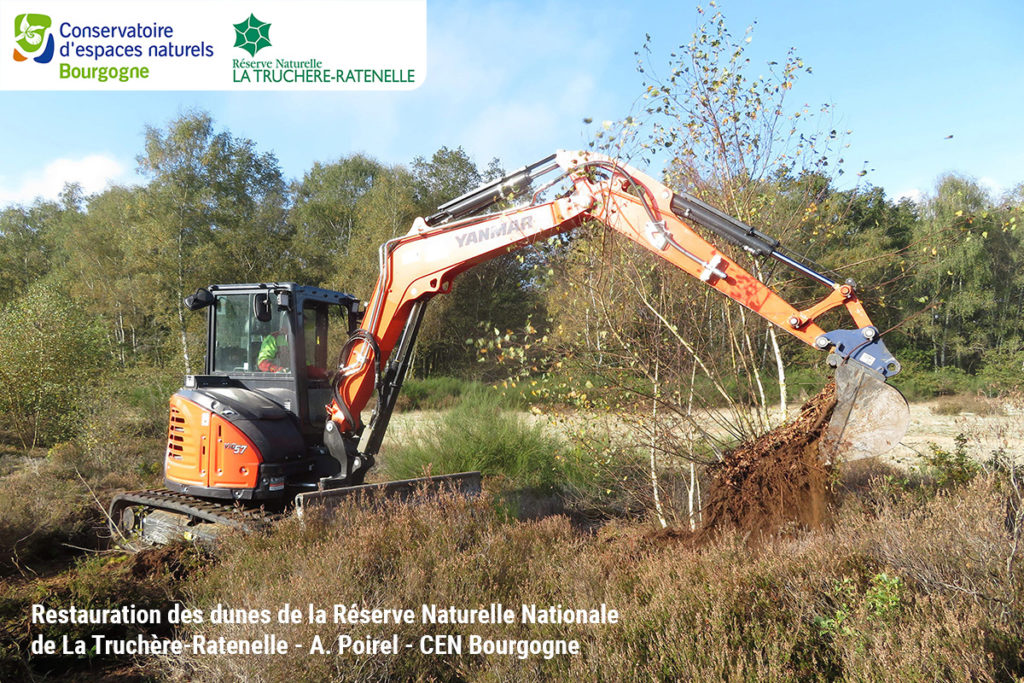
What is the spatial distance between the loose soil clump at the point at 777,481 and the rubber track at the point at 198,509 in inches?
139

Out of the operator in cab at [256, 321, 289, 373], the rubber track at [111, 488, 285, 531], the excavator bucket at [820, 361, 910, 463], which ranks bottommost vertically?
the rubber track at [111, 488, 285, 531]

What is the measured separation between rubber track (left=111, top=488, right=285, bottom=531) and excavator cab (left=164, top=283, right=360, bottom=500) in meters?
0.12

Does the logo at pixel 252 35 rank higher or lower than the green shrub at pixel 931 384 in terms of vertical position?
higher

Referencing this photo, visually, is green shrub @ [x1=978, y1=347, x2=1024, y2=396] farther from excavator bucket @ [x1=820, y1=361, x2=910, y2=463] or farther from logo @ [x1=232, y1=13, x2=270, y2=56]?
logo @ [x1=232, y1=13, x2=270, y2=56]

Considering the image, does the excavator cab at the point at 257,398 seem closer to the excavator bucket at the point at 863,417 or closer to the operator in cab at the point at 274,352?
the operator in cab at the point at 274,352

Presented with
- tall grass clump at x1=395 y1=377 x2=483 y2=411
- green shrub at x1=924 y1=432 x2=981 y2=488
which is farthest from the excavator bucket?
tall grass clump at x1=395 y1=377 x2=483 y2=411

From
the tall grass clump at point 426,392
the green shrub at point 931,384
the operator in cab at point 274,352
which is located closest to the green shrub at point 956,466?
the operator in cab at point 274,352

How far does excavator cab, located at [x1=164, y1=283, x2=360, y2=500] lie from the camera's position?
598 cm

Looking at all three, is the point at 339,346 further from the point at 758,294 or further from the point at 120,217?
the point at 120,217

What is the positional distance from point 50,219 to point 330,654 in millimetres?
37280

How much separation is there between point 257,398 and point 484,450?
3.28 meters

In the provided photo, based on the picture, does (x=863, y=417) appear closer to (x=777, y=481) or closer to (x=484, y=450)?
(x=777, y=481)

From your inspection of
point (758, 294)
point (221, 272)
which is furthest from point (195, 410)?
point (221, 272)

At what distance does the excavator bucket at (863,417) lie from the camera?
4207 mm
